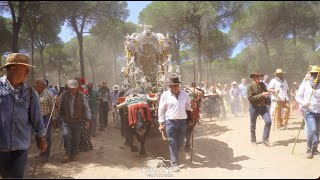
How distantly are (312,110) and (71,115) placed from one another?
16.3ft

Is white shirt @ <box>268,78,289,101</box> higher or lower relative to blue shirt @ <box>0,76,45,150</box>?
higher

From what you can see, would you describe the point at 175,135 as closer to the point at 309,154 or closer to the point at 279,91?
the point at 309,154

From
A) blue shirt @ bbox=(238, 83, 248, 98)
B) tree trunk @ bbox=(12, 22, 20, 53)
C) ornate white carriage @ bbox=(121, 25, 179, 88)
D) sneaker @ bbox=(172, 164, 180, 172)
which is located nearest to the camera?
sneaker @ bbox=(172, 164, 180, 172)

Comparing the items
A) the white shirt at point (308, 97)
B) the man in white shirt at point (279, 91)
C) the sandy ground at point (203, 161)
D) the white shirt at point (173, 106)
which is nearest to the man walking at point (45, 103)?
the sandy ground at point (203, 161)

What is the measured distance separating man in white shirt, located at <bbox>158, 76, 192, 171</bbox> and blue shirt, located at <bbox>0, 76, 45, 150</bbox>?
9.10 feet

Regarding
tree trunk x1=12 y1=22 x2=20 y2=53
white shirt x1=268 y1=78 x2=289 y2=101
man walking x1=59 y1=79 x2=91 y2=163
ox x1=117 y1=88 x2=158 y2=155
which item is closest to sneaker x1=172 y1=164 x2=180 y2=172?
ox x1=117 y1=88 x2=158 y2=155

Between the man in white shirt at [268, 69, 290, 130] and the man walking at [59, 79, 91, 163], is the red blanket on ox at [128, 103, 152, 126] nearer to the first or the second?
the man walking at [59, 79, 91, 163]

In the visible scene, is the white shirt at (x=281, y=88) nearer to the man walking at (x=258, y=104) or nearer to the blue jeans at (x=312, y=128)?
the man walking at (x=258, y=104)

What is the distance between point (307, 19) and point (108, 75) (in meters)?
30.4

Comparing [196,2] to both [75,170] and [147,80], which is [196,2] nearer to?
[75,170]

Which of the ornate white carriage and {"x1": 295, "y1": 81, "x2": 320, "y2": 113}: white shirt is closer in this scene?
{"x1": 295, "y1": 81, "x2": 320, "y2": 113}: white shirt

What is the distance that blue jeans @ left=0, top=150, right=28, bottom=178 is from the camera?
10.9 ft

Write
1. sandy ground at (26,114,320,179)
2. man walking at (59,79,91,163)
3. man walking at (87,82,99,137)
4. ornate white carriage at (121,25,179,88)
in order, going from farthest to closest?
ornate white carriage at (121,25,179,88) < man walking at (87,82,99,137) < man walking at (59,79,91,163) < sandy ground at (26,114,320,179)

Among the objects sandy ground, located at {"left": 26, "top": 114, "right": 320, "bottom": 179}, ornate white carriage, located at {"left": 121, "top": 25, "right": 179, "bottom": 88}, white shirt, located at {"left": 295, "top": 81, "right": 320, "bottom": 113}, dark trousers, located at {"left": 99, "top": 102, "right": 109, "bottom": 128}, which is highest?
ornate white carriage, located at {"left": 121, "top": 25, "right": 179, "bottom": 88}
